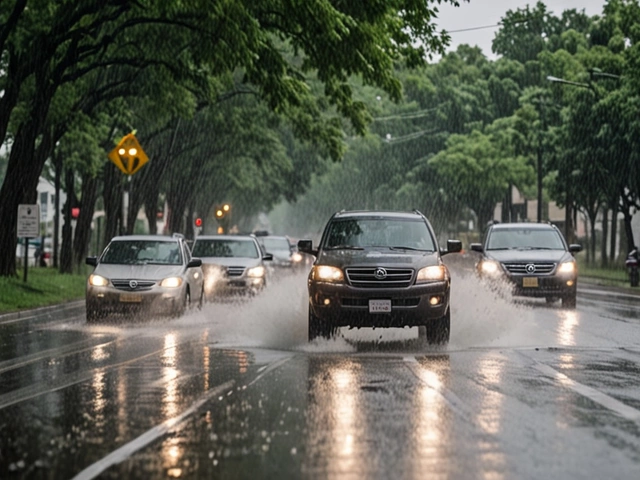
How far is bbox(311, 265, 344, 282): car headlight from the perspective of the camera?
15.8 m

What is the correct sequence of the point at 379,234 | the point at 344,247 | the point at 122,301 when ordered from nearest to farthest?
1. the point at 344,247
2. the point at 379,234
3. the point at 122,301

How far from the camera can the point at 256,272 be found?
2917cm

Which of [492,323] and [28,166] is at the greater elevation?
[28,166]

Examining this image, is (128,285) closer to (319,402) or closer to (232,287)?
(232,287)

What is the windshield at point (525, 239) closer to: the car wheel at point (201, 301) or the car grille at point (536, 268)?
the car grille at point (536, 268)

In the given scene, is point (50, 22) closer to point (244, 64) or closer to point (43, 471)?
point (244, 64)

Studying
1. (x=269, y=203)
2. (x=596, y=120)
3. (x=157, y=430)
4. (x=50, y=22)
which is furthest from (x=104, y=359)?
(x=269, y=203)

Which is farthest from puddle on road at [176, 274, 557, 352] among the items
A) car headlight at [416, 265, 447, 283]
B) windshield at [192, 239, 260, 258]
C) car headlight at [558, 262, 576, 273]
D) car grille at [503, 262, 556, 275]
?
windshield at [192, 239, 260, 258]

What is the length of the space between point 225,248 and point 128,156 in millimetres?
4427

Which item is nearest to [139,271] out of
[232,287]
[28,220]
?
[232,287]

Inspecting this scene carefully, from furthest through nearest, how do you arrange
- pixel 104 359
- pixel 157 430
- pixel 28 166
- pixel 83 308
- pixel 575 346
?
pixel 28 166 → pixel 83 308 → pixel 575 346 → pixel 104 359 → pixel 157 430

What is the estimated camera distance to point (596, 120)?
152 feet

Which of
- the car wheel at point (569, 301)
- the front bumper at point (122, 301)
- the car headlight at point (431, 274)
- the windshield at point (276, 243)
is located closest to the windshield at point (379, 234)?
the car headlight at point (431, 274)

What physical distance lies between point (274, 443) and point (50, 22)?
21041mm
